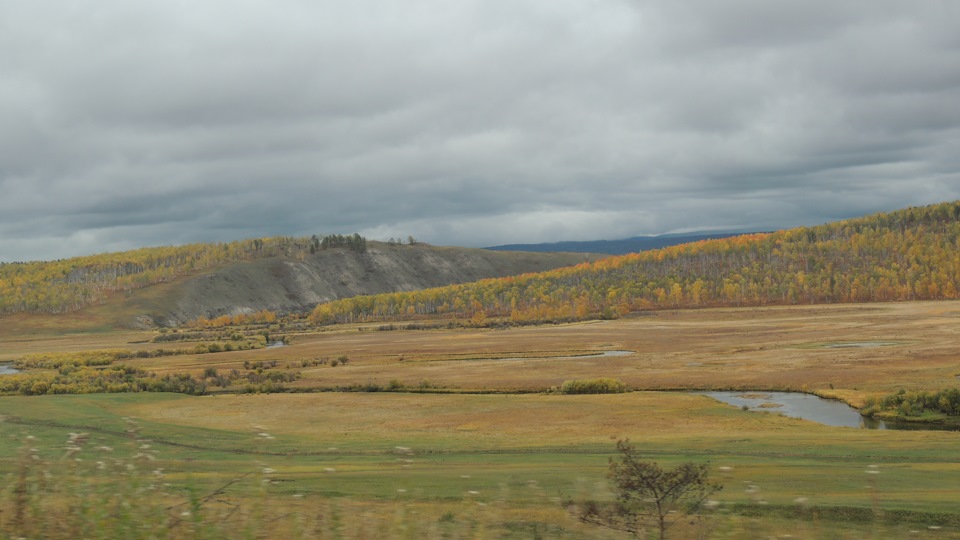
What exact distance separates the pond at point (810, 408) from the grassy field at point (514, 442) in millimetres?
2307

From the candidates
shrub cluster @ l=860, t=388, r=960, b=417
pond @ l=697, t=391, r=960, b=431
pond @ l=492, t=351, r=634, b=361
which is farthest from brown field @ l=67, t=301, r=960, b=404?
shrub cluster @ l=860, t=388, r=960, b=417

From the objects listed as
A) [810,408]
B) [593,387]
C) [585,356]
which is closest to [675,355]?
[585,356]

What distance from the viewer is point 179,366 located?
106 metres

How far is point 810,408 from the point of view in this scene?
53812 mm

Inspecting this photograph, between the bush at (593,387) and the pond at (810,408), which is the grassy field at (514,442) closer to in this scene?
the pond at (810,408)

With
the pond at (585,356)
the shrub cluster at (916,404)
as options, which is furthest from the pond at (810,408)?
the pond at (585,356)

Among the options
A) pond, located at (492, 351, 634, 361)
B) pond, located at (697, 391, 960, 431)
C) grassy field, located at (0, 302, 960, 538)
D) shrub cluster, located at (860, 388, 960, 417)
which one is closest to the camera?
grassy field, located at (0, 302, 960, 538)

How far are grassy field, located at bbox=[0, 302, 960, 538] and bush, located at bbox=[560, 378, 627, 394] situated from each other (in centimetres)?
242

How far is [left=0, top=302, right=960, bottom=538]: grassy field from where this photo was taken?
13.4 m

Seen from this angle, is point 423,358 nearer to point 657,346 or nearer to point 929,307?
point 657,346

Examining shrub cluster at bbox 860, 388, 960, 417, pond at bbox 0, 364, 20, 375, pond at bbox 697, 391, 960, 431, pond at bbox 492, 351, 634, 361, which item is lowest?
pond at bbox 492, 351, 634, 361

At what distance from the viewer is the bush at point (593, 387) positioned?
65562 mm

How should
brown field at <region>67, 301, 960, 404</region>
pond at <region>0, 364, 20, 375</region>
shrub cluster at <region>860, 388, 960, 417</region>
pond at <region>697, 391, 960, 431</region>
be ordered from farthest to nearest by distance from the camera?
1. pond at <region>0, 364, 20, 375</region>
2. brown field at <region>67, 301, 960, 404</region>
3. shrub cluster at <region>860, 388, 960, 417</region>
4. pond at <region>697, 391, 960, 431</region>

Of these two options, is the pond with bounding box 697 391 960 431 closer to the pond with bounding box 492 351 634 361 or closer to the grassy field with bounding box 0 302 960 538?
the grassy field with bounding box 0 302 960 538
